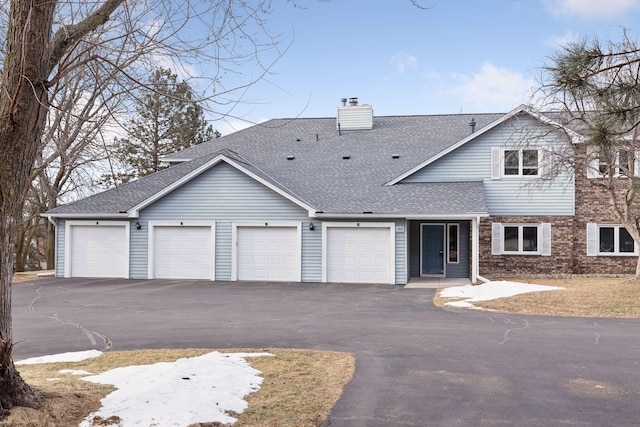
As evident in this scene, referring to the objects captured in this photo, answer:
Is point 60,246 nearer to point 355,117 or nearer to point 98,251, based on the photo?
point 98,251

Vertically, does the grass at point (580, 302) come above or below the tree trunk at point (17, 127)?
below

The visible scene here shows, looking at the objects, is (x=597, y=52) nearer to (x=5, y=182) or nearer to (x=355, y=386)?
(x=355, y=386)

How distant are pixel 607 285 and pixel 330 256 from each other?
8758 mm

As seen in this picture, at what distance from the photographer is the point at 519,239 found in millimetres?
21625

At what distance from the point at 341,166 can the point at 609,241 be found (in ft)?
35.9

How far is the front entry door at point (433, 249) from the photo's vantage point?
21828 millimetres

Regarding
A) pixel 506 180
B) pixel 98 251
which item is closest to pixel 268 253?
pixel 98 251

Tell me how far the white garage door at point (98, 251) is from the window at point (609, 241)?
17.5 meters

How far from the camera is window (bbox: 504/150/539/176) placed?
2150 centimetres

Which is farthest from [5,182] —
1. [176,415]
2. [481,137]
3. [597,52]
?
[481,137]

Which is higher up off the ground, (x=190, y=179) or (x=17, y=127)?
(x=190, y=179)

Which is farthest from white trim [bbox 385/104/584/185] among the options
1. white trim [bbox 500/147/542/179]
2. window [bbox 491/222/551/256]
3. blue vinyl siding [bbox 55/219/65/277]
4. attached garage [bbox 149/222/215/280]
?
blue vinyl siding [bbox 55/219/65/277]

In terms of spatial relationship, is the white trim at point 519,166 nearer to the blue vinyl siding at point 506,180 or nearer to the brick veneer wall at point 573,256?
the blue vinyl siding at point 506,180

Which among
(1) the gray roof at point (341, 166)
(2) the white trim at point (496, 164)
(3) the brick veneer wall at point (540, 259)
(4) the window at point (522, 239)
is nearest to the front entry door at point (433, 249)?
(3) the brick veneer wall at point (540, 259)
